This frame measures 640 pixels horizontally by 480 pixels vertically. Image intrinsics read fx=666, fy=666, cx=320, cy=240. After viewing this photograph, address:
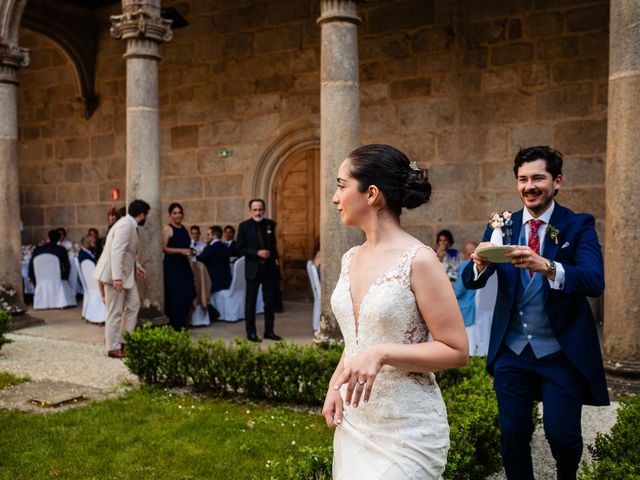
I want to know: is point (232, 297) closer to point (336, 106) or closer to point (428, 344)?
point (336, 106)

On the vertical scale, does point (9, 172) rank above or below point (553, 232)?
above

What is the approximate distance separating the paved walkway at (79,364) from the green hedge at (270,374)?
12.7 inches

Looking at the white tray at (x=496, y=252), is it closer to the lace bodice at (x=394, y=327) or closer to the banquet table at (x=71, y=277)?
the lace bodice at (x=394, y=327)

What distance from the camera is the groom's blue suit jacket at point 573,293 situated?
8.84 feet

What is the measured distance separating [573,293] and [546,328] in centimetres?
23

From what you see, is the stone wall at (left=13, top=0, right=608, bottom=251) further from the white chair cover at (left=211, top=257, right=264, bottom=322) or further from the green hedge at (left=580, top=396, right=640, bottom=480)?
the green hedge at (left=580, top=396, right=640, bottom=480)

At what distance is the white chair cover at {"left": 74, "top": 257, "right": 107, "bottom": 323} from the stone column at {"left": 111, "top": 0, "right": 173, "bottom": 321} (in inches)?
60.0

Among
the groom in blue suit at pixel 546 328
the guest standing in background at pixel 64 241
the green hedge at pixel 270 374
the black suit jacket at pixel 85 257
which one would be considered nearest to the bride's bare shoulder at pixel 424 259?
the groom in blue suit at pixel 546 328

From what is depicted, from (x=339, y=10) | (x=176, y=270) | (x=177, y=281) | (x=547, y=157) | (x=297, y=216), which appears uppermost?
(x=339, y=10)

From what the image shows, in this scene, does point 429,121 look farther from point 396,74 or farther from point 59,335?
point 59,335

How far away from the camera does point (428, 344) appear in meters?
1.93

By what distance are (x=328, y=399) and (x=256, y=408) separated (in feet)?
10.8

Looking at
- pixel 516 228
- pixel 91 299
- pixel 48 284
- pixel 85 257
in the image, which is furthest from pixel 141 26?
pixel 516 228

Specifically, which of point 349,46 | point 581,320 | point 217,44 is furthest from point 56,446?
point 217,44
